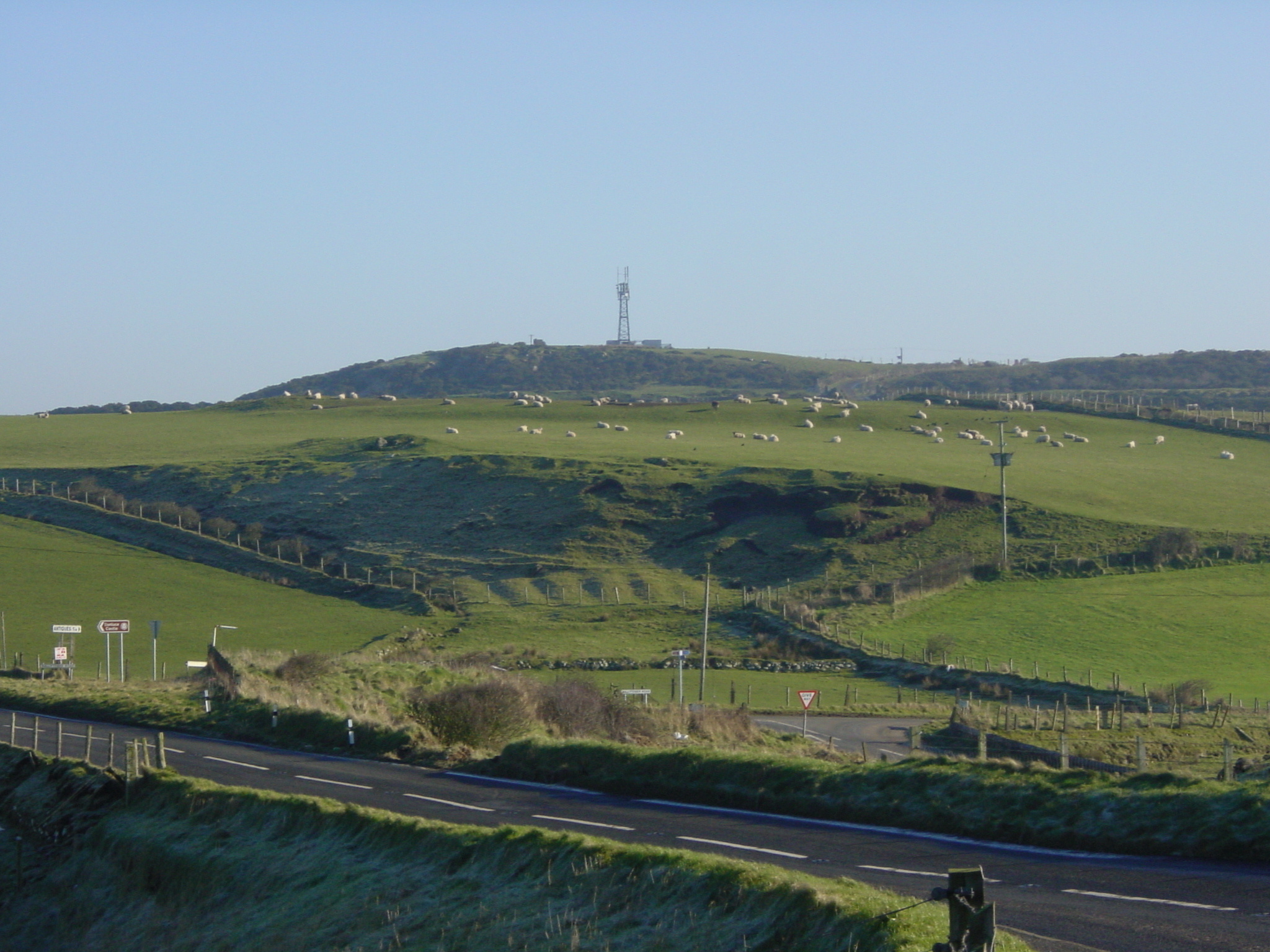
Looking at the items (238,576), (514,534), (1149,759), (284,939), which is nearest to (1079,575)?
(514,534)

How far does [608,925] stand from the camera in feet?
43.3

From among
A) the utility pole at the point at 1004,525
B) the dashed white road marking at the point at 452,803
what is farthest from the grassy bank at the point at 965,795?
the utility pole at the point at 1004,525

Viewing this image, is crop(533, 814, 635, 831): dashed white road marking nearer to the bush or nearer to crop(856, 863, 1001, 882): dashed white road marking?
crop(856, 863, 1001, 882): dashed white road marking

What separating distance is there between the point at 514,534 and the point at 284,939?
6954 cm

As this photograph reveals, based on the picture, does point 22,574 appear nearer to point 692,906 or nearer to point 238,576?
point 238,576

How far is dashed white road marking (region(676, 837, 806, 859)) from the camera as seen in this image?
15633 millimetres

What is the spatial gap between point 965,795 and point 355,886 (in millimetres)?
7653

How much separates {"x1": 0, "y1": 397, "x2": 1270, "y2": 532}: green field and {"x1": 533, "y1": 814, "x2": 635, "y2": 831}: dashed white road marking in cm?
Result: 7062

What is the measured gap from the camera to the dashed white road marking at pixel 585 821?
1805cm

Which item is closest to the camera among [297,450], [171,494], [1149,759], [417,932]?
[417,932]

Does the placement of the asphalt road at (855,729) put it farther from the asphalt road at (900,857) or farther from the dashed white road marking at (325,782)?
the asphalt road at (900,857)

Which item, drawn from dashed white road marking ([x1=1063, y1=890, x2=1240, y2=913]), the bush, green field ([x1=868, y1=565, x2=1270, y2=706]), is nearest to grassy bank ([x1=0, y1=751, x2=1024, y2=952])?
dashed white road marking ([x1=1063, y1=890, x2=1240, y2=913])

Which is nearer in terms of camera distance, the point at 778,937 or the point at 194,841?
the point at 778,937

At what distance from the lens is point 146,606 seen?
234 ft
